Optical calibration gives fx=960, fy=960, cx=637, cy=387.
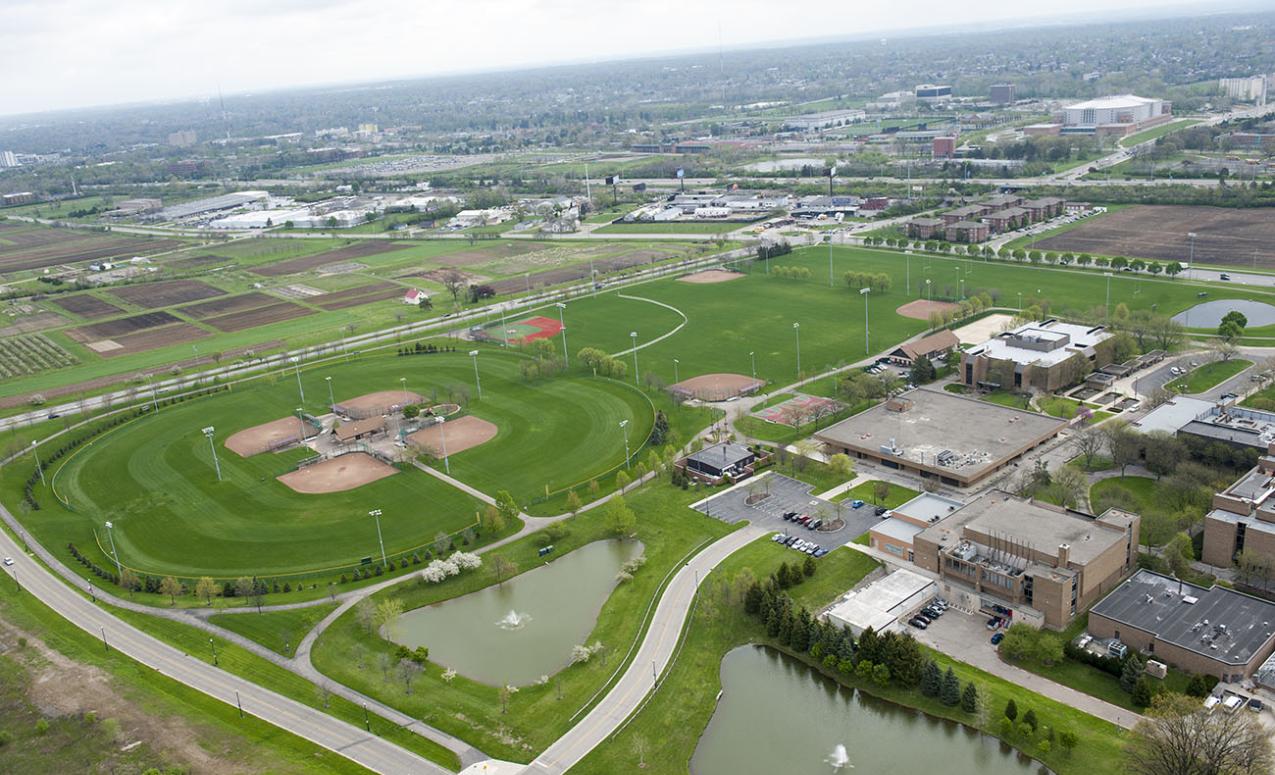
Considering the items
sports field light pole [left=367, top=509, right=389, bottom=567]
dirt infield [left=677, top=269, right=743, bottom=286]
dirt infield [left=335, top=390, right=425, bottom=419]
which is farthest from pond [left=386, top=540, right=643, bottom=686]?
dirt infield [left=677, top=269, right=743, bottom=286]

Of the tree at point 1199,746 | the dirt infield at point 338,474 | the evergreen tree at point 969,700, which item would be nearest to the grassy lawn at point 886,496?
the evergreen tree at point 969,700

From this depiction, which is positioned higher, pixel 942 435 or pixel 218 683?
pixel 942 435

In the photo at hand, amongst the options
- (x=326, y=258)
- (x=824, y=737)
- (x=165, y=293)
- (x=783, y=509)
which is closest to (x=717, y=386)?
(x=783, y=509)

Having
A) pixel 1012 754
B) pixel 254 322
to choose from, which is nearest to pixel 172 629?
pixel 1012 754

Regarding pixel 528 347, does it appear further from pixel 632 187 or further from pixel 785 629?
pixel 632 187

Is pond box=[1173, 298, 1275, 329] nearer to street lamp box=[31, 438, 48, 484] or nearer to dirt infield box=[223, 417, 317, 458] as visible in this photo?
dirt infield box=[223, 417, 317, 458]

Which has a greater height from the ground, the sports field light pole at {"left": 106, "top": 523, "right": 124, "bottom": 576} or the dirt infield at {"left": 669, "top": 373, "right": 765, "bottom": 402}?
the sports field light pole at {"left": 106, "top": 523, "right": 124, "bottom": 576}

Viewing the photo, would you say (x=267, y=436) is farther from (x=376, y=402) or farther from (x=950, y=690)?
(x=950, y=690)
